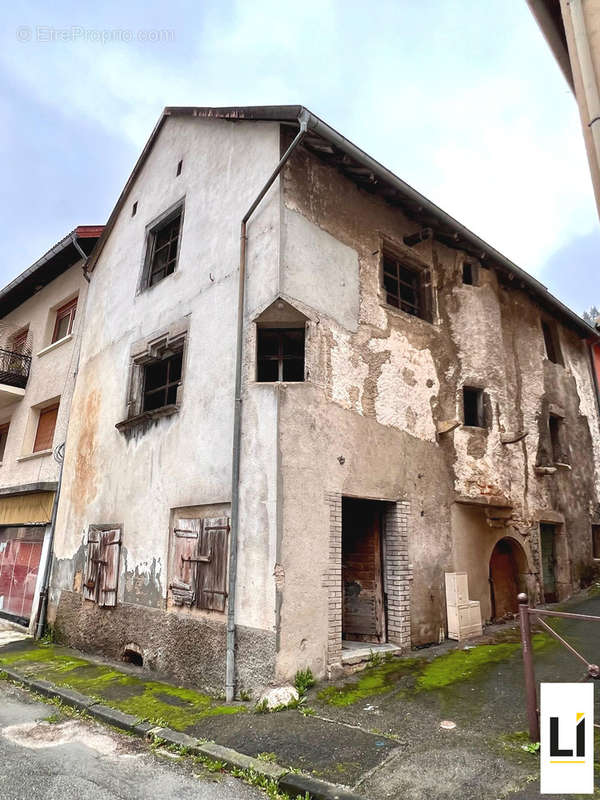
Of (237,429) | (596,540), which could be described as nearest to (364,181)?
(237,429)

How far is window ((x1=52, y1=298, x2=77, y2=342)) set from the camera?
13490 mm

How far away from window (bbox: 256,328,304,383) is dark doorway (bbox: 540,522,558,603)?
A: 7.28 m

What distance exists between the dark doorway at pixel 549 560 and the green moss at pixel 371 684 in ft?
18.7

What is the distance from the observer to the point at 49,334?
13977mm

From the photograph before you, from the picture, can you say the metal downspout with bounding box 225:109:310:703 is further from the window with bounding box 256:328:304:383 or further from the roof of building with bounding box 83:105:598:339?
the roof of building with bounding box 83:105:598:339

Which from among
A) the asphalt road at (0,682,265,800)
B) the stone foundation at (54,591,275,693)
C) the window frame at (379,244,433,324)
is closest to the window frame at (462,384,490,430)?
the window frame at (379,244,433,324)

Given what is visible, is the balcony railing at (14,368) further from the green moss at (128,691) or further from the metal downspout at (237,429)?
the metal downspout at (237,429)

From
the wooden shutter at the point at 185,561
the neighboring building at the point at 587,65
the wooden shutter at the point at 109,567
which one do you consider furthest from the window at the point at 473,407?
the wooden shutter at the point at 109,567

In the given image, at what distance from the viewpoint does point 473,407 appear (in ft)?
34.0

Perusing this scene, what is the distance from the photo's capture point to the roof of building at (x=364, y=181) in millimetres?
7715

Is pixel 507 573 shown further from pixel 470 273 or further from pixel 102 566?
pixel 102 566

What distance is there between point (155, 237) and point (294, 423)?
6471mm

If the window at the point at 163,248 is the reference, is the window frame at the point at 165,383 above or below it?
below

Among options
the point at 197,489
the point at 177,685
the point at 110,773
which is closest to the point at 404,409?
the point at 197,489
